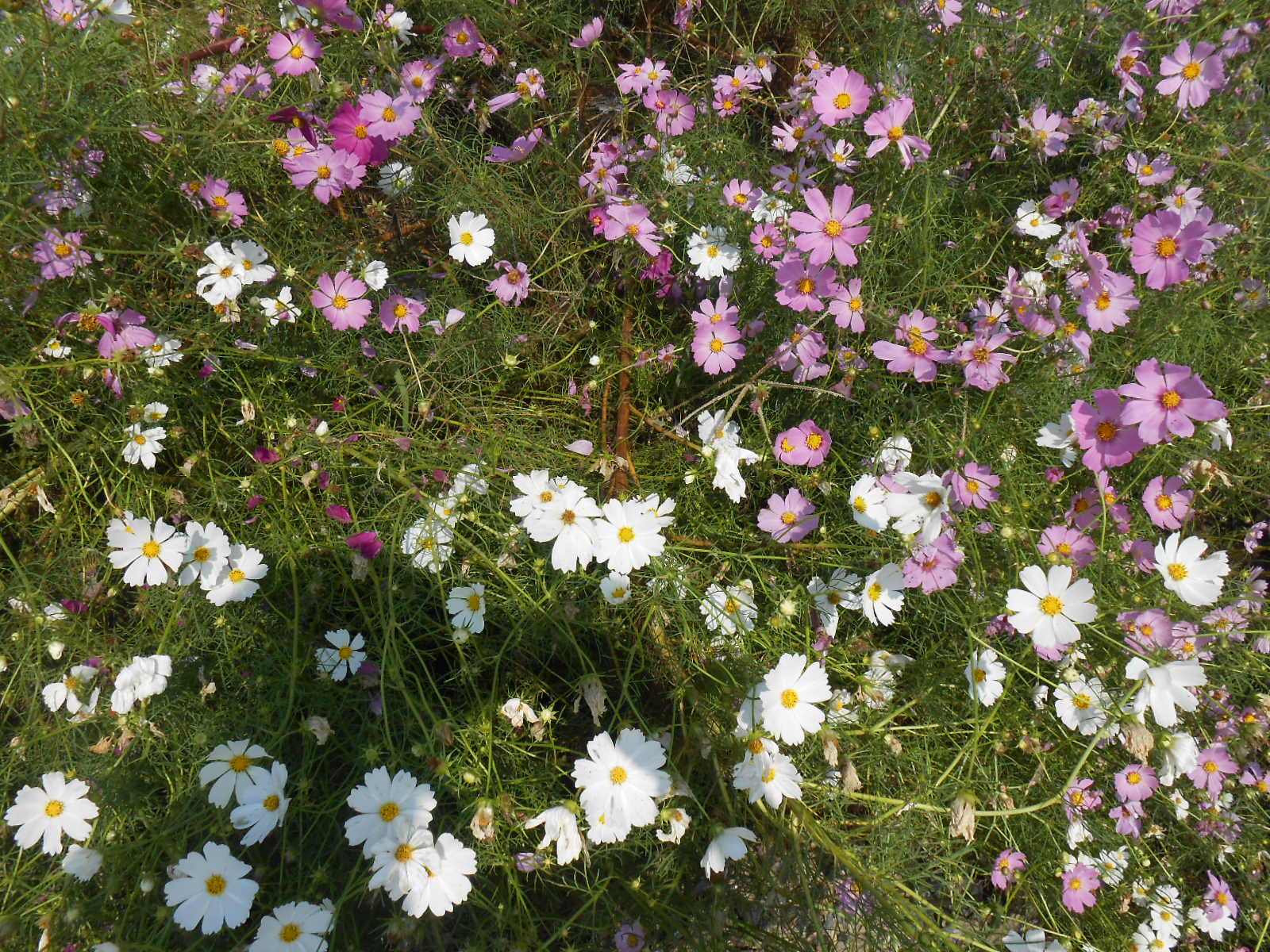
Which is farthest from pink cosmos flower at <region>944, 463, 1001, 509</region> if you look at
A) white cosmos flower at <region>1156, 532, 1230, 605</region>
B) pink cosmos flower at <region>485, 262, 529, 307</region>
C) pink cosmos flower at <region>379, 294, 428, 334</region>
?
pink cosmos flower at <region>379, 294, 428, 334</region>

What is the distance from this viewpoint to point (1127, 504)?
1.43 meters

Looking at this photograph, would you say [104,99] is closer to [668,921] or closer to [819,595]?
[819,595]

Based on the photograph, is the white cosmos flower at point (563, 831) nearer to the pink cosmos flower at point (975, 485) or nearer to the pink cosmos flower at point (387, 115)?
the pink cosmos flower at point (975, 485)

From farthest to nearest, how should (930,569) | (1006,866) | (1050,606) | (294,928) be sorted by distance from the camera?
(1006,866) → (930,569) → (1050,606) → (294,928)

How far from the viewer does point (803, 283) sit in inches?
52.9

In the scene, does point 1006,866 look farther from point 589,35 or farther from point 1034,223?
point 589,35

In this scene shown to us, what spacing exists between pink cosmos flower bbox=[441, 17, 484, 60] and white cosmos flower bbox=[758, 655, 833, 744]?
4.84ft

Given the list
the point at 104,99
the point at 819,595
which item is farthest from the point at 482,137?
the point at 819,595

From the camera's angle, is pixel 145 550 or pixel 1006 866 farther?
pixel 1006 866

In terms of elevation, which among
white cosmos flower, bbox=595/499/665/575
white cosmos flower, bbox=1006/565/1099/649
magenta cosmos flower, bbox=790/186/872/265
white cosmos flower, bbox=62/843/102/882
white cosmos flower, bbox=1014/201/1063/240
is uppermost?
magenta cosmos flower, bbox=790/186/872/265

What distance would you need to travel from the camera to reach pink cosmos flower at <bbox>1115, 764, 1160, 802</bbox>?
132cm

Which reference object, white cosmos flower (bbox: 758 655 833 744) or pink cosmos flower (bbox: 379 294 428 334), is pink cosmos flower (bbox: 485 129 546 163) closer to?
pink cosmos flower (bbox: 379 294 428 334)

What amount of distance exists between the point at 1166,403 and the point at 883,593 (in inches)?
21.6

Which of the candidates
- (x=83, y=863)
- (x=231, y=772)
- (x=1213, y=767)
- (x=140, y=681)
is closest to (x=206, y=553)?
(x=140, y=681)
